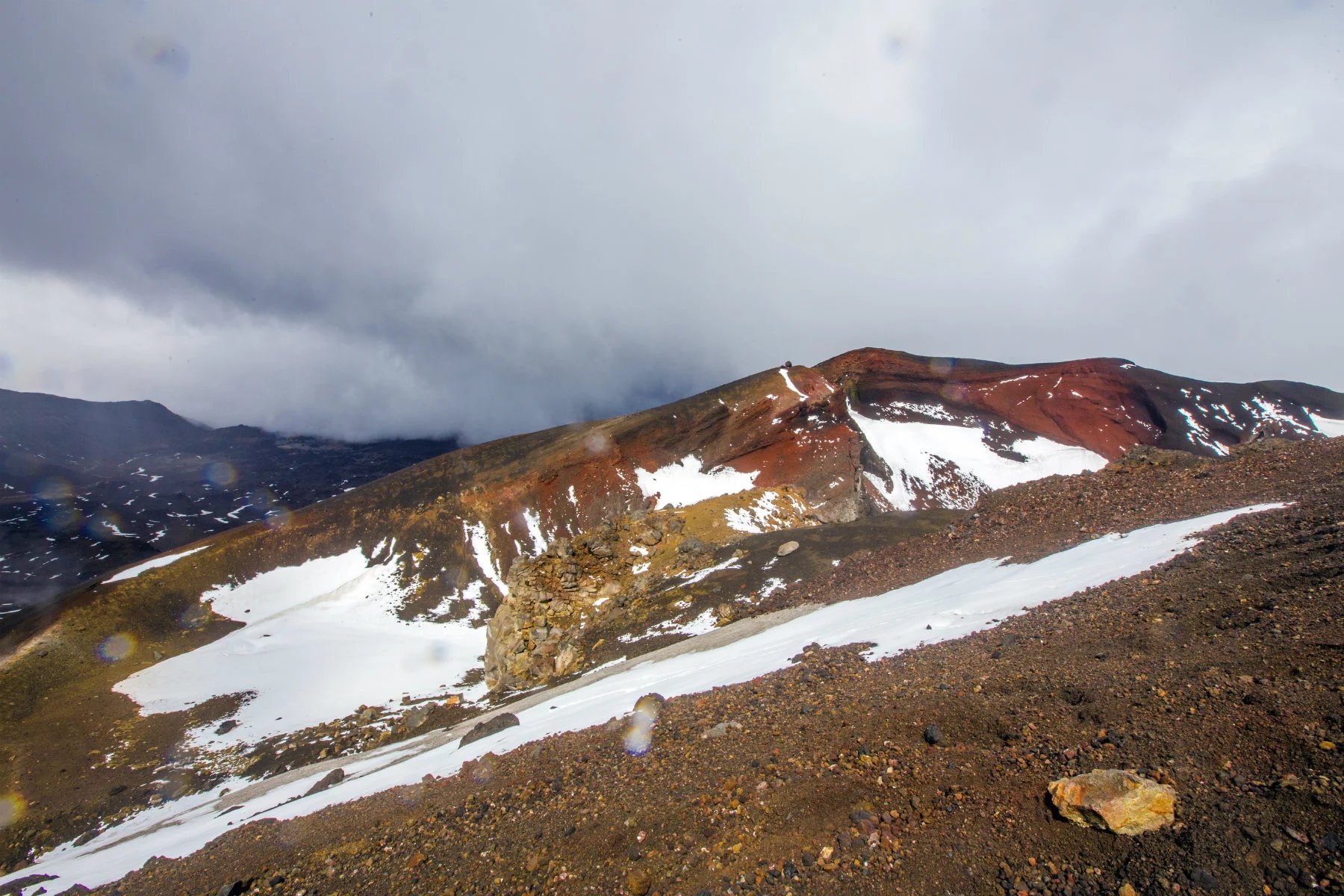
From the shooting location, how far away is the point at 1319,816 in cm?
348

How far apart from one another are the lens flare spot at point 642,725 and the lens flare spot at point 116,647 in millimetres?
37571

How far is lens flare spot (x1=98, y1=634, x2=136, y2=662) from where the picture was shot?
33094mm

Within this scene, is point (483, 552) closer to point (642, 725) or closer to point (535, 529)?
point (535, 529)

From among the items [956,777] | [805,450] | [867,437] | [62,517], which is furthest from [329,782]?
[62,517]

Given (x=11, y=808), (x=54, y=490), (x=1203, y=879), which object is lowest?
(x=1203, y=879)

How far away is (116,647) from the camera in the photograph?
33.8 meters

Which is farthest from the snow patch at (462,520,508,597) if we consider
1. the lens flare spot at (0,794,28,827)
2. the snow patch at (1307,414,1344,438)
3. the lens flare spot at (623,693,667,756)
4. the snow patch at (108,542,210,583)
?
the snow patch at (1307,414,1344,438)

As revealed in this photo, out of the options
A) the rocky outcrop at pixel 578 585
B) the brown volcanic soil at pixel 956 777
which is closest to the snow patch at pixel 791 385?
the rocky outcrop at pixel 578 585

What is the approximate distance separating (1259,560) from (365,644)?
3825 centimetres

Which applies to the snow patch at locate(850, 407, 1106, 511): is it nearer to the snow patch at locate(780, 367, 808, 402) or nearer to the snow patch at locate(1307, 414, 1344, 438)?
the snow patch at locate(780, 367, 808, 402)

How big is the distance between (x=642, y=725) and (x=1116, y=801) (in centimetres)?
610

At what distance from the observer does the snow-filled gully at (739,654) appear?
10438 mm

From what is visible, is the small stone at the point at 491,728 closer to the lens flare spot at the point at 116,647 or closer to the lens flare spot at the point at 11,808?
the lens flare spot at the point at 11,808

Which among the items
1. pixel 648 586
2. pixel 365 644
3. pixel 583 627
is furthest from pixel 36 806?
pixel 648 586
